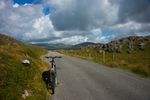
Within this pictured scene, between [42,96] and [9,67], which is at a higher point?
[9,67]

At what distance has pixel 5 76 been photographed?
465 inches

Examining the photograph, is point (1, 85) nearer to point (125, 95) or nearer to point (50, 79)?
point (50, 79)

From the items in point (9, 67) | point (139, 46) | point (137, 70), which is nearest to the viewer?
point (9, 67)

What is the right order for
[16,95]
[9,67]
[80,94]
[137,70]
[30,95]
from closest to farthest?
[16,95] < [30,95] < [80,94] < [9,67] < [137,70]

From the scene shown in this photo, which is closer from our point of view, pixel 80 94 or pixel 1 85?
pixel 1 85

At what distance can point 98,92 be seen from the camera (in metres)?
12.7

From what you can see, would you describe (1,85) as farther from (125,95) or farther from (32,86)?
(125,95)

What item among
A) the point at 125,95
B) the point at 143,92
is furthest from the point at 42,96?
the point at 143,92

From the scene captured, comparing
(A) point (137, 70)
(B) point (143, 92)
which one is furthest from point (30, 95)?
(A) point (137, 70)

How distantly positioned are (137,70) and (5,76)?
15736 mm

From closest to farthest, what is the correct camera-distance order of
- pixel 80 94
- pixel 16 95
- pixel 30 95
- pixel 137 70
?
pixel 16 95, pixel 30 95, pixel 80 94, pixel 137 70

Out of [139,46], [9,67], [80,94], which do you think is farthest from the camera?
[139,46]

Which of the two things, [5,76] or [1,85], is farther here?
[5,76]

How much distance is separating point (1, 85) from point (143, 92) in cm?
646
